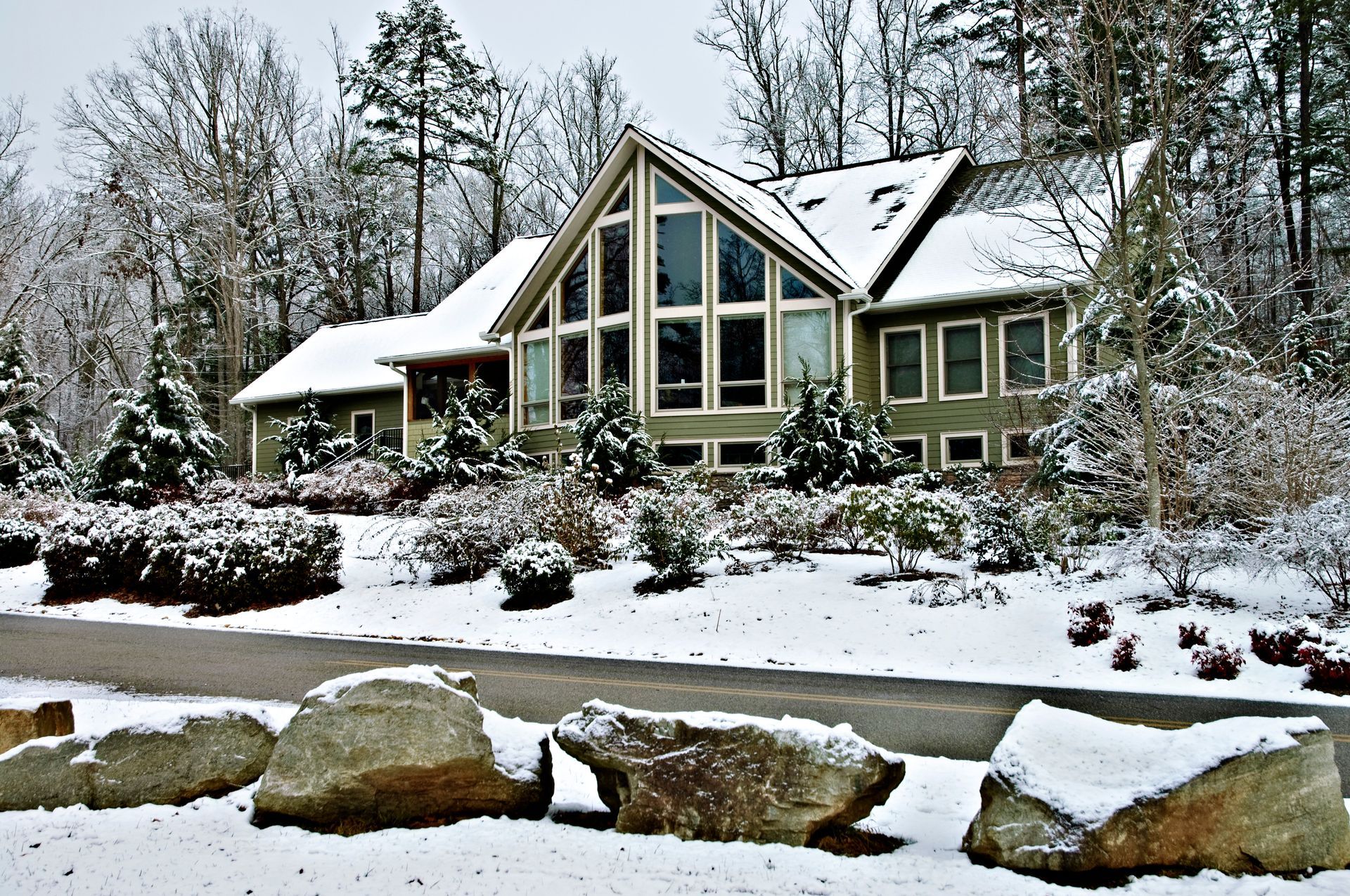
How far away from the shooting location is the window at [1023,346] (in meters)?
20.8

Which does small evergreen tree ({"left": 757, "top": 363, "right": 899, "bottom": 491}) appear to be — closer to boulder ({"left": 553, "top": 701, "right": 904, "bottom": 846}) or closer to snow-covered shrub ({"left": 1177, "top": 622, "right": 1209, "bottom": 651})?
snow-covered shrub ({"left": 1177, "top": 622, "right": 1209, "bottom": 651})

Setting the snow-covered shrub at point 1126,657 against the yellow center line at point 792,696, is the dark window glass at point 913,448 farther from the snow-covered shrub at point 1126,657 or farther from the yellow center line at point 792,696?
the yellow center line at point 792,696

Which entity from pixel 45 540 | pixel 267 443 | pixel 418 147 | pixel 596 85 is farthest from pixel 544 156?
pixel 45 540

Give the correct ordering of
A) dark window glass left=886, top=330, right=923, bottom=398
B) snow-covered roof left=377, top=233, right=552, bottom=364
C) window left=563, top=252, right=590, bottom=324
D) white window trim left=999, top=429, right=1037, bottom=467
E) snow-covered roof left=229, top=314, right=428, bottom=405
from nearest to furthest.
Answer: white window trim left=999, top=429, right=1037, bottom=467, dark window glass left=886, top=330, right=923, bottom=398, window left=563, top=252, right=590, bottom=324, snow-covered roof left=377, top=233, right=552, bottom=364, snow-covered roof left=229, top=314, right=428, bottom=405

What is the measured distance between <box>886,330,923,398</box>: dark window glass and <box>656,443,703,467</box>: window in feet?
14.4

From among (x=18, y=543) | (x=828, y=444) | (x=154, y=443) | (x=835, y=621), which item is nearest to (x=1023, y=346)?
(x=828, y=444)

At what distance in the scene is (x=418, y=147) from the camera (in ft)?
132

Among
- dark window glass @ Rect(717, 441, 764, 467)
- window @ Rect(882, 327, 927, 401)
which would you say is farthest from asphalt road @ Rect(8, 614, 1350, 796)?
window @ Rect(882, 327, 927, 401)

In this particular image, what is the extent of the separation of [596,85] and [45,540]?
32.8 meters

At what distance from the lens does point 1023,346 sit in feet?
69.4

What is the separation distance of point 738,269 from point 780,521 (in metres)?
9.37

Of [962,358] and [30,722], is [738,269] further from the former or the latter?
[30,722]

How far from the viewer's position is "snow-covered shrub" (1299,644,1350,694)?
856 cm

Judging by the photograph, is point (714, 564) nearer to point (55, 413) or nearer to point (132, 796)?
point (132, 796)
